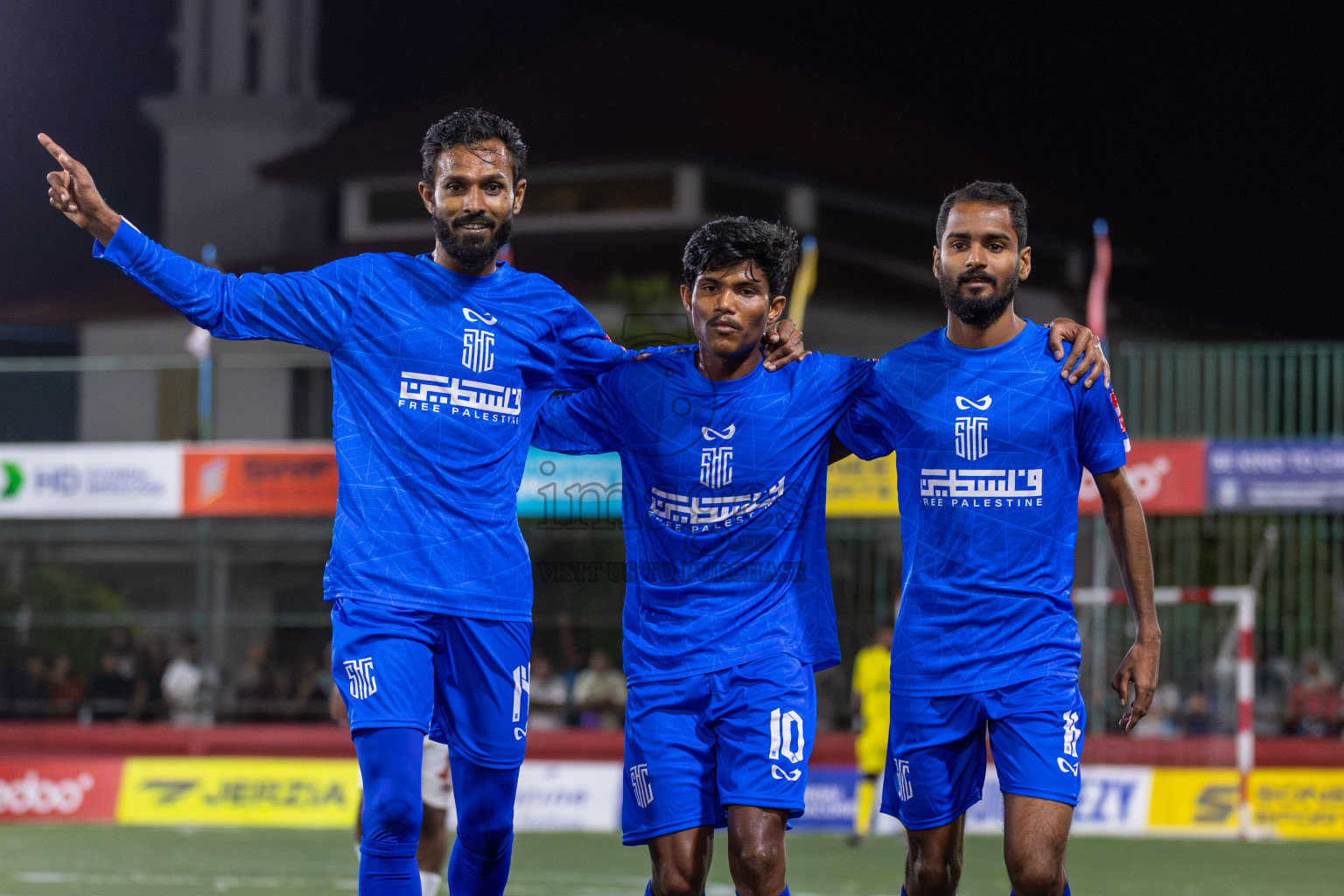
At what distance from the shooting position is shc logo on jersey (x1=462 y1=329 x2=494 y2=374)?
5.30 metres

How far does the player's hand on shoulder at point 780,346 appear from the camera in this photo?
552cm

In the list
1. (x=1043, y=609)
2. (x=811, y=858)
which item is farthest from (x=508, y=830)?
(x=811, y=858)

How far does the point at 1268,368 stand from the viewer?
1705 centimetres

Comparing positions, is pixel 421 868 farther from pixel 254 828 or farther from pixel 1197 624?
pixel 1197 624

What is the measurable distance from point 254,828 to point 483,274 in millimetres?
11133

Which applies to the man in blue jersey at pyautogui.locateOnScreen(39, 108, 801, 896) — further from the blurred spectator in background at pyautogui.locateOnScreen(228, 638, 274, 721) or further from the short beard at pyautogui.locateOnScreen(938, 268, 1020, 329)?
the blurred spectator in background at pyautogui.locateOnScreen(228, 638, 274, 721)

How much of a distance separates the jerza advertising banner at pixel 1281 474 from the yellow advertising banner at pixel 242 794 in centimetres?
880

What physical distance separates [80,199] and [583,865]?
839 centimetres

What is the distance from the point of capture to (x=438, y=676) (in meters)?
5.26

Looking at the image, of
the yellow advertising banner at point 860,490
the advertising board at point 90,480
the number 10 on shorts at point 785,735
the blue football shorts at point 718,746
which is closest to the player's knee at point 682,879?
the blue football shorts at point 718,746

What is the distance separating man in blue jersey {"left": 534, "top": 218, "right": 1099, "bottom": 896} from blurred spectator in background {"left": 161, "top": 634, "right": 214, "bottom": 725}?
13167mm

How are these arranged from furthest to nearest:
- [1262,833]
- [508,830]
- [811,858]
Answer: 1. [1262,833]
2. [811,858]
3. [508,830]

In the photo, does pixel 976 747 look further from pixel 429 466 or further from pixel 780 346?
pixel 429 466

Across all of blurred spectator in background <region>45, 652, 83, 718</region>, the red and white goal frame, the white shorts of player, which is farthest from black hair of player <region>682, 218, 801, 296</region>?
blurred spectator in background <region>45, 652, 83, 718</region>
